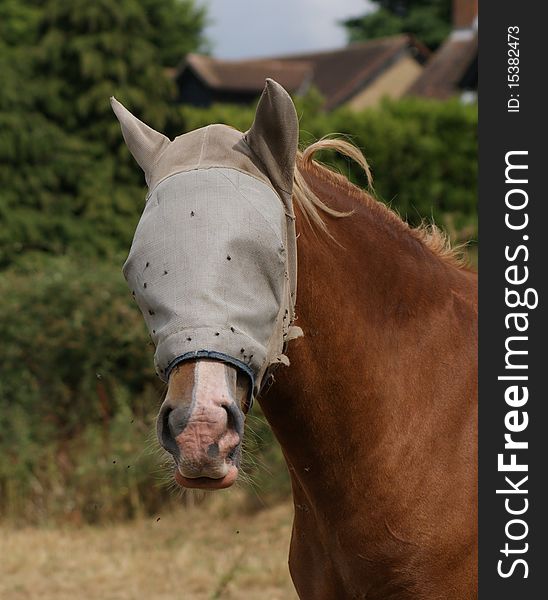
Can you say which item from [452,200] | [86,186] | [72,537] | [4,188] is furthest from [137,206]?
[72,537]

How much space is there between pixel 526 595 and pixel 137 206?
11237 mm

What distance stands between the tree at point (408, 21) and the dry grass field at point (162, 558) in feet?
138

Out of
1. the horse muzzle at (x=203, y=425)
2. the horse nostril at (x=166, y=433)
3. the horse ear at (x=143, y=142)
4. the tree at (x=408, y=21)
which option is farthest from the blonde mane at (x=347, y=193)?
the tree at (x=408, y=21)

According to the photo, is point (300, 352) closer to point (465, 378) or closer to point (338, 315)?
point (338, 315)

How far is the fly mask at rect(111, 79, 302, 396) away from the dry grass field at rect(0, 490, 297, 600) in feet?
11.4

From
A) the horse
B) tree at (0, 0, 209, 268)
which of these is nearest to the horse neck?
the horse

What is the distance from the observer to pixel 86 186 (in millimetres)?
12828

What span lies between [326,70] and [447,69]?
8.23 metres

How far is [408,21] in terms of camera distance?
46.7 meters

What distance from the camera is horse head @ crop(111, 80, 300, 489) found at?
2023 millimetres

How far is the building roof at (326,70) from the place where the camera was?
3481 centimetres

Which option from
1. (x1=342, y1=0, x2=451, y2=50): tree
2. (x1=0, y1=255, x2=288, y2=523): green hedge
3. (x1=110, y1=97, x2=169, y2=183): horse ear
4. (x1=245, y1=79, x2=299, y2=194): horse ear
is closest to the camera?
(x1=245, y1=79, x2=299, y2=194): horse ear

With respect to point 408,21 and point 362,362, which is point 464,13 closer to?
point 408,21

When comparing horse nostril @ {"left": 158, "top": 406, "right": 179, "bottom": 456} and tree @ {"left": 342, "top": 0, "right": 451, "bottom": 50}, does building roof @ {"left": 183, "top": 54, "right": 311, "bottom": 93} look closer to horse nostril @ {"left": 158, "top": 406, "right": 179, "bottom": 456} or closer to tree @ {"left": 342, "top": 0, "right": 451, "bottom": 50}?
tree @ {"left": 342, "top": 0, "right": 451, "bottom": 50}
